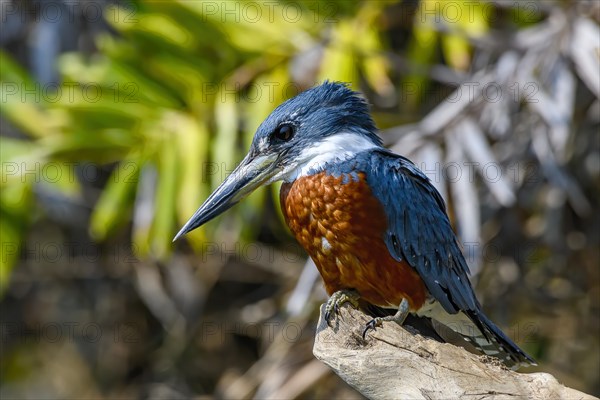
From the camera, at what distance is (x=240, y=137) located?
179 inches

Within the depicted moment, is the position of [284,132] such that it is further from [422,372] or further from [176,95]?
[176,95]

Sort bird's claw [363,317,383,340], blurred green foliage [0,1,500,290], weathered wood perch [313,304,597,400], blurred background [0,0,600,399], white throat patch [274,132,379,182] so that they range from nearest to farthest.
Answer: weathered wood perch [313,304,597,400] → bird's claw [363,317,383,340] → white throat patch [274,132,379,182] → blurred background [0,0,600,399] → blurred green foliage [0,1,500,290]

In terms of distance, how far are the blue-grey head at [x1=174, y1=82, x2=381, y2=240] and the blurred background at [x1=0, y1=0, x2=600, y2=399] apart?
83 cm

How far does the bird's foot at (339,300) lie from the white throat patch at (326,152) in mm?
423

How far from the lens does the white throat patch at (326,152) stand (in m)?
3.07

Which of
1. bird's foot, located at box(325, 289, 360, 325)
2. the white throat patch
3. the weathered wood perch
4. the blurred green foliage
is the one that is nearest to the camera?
the weathered wood perch

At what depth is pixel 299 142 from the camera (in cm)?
311

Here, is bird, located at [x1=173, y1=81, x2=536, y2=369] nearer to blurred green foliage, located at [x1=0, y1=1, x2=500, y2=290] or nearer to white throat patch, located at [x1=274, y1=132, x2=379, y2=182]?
white throat patch, located at [x1=274, y1=132, x2=379, y2=182]

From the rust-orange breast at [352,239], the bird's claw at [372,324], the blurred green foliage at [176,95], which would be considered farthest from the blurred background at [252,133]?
the bird's claw at [372,324]

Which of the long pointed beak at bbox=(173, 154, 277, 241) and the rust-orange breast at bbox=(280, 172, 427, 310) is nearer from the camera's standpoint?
the rust-orange breast at bbox=(280, 172, 427, 310)

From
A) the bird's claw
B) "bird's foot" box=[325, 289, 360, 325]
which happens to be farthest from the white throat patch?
the bird's claw

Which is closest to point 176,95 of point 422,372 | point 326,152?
point 326,152

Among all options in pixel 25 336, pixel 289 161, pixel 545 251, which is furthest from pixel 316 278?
pixel 25 336

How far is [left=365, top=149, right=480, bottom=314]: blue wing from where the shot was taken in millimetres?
2981
